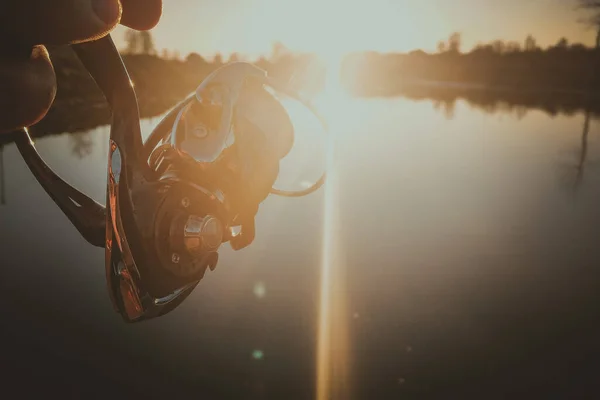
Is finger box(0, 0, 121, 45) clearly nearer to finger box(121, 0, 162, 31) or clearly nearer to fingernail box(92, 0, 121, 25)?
fingernail box(92, 0, 121, 25)

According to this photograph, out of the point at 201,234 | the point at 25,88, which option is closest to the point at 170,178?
the point at 201,234

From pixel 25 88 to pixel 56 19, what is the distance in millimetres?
229

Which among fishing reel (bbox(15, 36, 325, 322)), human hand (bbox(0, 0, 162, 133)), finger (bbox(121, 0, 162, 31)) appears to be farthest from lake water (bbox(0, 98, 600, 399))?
human hand (bbox(0, 0, 162, 133))

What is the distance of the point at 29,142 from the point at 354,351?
430 cm

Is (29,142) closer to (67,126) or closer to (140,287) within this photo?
(140,287)

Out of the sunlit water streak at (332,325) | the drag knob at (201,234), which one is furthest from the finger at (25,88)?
the sunlit water streak at (332,325)

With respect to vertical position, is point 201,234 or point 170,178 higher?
point 170,178

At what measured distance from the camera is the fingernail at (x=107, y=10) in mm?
958

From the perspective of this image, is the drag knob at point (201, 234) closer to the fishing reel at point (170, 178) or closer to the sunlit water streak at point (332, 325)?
the fishing reel at point (170, 178)

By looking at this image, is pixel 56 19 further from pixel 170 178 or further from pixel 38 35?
pixel 170 178

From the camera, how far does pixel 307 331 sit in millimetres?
5371

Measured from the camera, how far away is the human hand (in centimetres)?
90

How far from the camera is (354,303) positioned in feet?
19.6

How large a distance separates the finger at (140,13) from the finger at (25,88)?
8.4 inches
